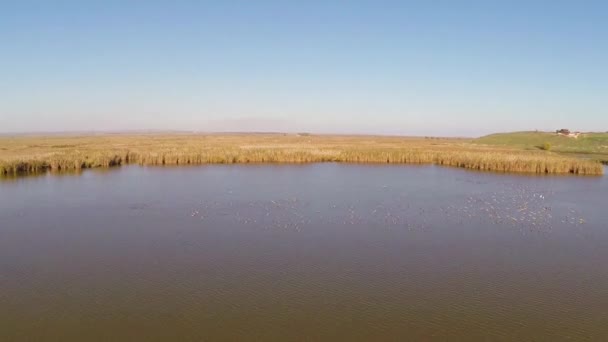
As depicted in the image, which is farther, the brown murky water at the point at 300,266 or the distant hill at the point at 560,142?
the distant hill at the point at 560,142

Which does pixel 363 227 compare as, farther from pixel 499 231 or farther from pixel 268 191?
pixel 268 191

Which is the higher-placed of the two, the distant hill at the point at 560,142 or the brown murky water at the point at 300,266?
the distant hill at the point at 560,142

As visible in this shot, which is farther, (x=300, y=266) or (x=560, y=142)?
(x=560, y=142)

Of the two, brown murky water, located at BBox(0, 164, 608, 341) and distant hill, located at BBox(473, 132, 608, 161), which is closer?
brown murky water, located at BBox(0, 164, 608, 341)

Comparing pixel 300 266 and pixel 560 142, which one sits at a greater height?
pixel 560 142

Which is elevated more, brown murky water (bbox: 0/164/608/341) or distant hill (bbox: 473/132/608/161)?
distant hill (bbox: 473/132/608/161)
